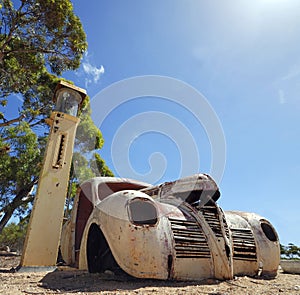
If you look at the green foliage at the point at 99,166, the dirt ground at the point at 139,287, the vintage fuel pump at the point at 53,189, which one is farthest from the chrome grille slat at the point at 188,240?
the green foliage at the point at 99,166

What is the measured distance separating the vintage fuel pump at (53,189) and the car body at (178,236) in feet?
6.30

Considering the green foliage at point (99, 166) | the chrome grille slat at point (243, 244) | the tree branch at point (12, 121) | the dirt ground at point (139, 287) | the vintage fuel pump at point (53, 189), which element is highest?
the green foliage at point (99, 166)

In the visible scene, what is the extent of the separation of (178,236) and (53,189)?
159 inches

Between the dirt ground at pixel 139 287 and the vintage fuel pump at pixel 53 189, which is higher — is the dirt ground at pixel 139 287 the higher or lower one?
the lower one

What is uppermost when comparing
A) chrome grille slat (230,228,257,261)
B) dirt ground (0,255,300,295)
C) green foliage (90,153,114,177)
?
green foliage (90,153,114,177)

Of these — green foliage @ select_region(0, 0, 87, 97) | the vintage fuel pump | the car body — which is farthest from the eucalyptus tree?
the car body

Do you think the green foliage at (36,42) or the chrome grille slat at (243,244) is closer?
the chrome grille slat at (243,244)

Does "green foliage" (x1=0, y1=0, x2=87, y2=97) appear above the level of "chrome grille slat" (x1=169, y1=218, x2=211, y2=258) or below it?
above

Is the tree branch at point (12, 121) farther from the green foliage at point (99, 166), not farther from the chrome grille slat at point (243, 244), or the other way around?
the chrome grille slat at point (243, 244)

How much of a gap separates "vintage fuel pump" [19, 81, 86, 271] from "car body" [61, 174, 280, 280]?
1920 millimetres

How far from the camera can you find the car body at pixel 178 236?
12.9ft

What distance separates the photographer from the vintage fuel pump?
635cm

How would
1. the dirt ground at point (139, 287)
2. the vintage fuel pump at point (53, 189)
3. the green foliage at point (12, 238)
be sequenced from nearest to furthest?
the dirt ground at point (139, 287) → the vintage fuel pump at point (53, 189) → the green foliage at point (12, 238)

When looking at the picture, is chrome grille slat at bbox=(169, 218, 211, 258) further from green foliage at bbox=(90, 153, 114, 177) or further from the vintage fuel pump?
green foliage at bbox=(90, 153, 114, 177)
